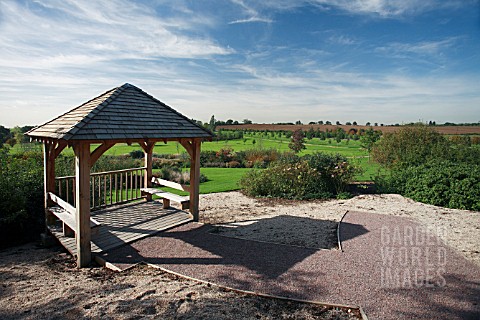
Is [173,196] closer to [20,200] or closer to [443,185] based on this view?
[20,200]

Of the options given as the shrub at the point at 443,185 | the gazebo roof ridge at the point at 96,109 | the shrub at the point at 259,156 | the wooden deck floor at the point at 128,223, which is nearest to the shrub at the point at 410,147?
the shrub at the point at 443,185

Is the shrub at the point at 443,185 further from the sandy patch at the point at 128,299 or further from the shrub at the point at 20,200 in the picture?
the shrub at the point at 20,200

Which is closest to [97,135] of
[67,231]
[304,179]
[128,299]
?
[67,231]

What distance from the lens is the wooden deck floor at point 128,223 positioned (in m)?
5.95

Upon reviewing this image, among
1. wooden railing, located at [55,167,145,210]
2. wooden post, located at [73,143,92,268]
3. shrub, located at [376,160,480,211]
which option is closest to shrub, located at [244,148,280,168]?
shrub, located at [376,160,480,211]

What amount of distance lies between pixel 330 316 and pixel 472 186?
29.8ft

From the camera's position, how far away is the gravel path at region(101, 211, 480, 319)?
13.1 feet

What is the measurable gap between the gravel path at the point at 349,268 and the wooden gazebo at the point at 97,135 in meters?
0.99

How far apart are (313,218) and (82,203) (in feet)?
19.5

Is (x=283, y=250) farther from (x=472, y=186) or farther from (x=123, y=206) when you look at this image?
(x=472, y=186)

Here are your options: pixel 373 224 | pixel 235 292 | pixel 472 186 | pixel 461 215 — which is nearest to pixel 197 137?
pixel 235 292

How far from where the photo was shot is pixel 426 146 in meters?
14.4

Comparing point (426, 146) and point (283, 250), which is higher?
point (426, 146)

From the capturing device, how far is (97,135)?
512cm
